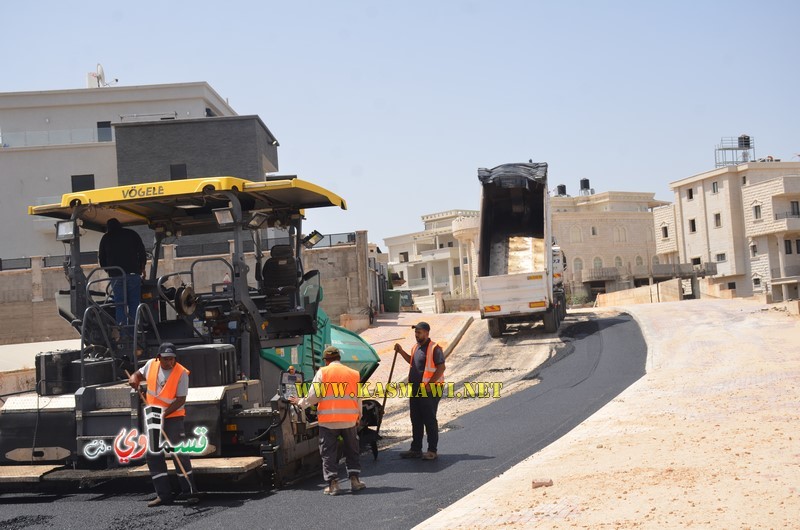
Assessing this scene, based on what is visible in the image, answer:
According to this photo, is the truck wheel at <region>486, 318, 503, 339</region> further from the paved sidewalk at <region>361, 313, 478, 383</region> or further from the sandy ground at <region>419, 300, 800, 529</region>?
the sandy ground at <region>419, 300, 800, 529</region>

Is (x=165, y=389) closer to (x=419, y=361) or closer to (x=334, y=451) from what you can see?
(x=334, y=451)

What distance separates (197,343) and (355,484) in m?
2.13

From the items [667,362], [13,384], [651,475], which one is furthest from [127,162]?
[651,475]

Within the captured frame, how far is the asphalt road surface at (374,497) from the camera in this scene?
6.96m

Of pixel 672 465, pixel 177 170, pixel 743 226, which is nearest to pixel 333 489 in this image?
pixel 672 465

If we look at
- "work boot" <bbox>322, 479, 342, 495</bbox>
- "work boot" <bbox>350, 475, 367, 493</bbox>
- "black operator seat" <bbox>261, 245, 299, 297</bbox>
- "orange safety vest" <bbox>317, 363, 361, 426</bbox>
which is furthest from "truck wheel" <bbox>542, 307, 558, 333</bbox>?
"work boot" <bbox>322, 479, 342, 495</bbox>

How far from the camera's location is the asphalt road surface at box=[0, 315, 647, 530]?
6961mm

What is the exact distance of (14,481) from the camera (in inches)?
308

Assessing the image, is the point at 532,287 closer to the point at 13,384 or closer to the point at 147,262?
the point at 13,384

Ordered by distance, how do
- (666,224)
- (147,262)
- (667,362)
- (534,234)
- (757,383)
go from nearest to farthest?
(147,262)
(757,383)
(667,362)
(534,234)
(666,224)

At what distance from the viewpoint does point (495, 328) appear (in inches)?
943

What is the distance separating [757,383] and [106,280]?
927 centimetres

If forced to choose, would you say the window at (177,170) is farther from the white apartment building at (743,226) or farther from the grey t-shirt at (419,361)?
the white apartment building at (743,226)

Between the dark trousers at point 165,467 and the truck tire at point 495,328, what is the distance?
16.8 meters
